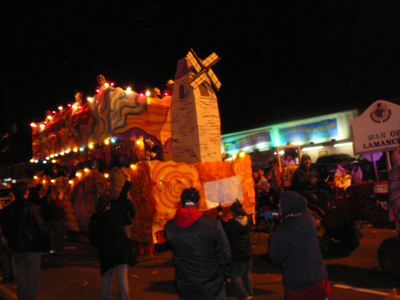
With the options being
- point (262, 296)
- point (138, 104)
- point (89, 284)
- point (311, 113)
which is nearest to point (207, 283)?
point (262, 296)

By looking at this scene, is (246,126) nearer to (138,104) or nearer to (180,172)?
(138,104)

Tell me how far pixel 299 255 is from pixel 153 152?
8825mm

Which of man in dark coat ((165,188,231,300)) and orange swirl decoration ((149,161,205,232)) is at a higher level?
orange swirl decoration ((149,161,205,232))

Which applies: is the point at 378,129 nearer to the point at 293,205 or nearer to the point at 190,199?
the point at 293,205

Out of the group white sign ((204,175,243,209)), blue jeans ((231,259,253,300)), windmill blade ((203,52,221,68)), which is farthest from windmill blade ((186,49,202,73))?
blue jeans ((231,259,253,300))

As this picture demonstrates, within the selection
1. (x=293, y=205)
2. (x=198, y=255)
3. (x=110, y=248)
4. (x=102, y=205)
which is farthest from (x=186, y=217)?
(x=102, y=205)

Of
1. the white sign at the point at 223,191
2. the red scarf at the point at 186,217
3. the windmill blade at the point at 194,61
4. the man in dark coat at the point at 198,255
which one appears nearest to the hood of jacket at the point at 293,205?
the man in dark coat at the point at 198,255

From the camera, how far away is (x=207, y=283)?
3098 millimetres

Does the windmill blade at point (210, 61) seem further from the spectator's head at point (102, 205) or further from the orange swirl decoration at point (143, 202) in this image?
the spectator's head at point (102, 205)

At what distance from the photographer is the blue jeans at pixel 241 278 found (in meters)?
4.43

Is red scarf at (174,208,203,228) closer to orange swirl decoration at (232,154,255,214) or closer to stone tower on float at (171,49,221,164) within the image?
stone tower on float at (171,49,221,164)

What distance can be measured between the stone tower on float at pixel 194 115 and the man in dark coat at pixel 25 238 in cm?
548

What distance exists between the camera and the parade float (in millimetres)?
8727

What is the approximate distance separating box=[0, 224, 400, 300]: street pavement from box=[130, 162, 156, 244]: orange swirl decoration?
0.58 m
